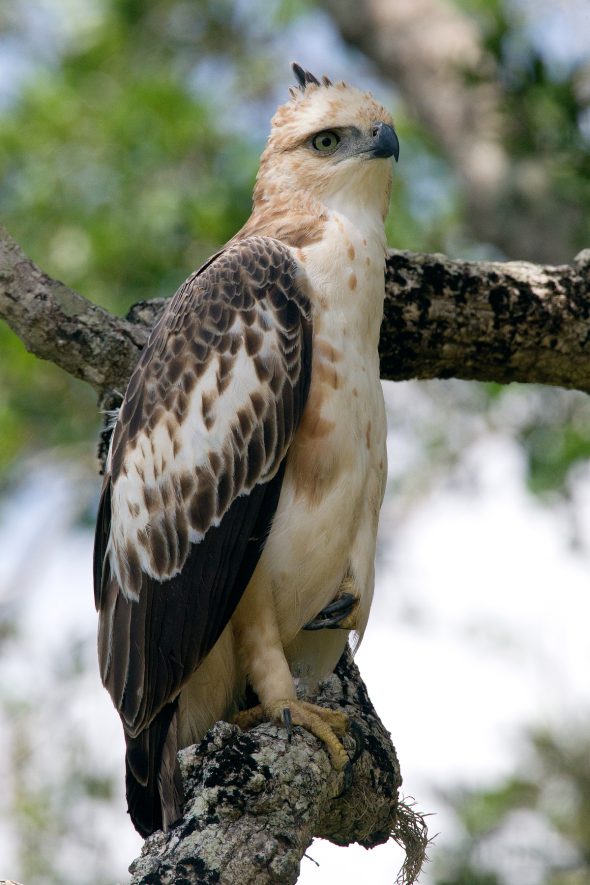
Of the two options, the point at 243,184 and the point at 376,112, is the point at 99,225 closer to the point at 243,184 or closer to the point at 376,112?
the point at 243,184

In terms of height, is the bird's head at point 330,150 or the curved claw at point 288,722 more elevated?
the bird's head at point 330,150

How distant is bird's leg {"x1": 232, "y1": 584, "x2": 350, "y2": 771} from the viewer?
403 centimetres

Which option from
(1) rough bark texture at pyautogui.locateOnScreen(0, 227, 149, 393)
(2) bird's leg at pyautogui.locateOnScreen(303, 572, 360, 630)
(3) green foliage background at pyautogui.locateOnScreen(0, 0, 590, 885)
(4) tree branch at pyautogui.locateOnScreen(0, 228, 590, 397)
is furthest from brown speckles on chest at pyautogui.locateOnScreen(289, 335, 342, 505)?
(3) green foliage background at pyautogui.locateOnScreen(0, 0, 590, 885)

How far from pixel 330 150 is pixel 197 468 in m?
1.45

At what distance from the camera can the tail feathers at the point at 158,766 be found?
402cm

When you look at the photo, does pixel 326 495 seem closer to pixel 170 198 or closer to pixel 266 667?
pixel 266 667

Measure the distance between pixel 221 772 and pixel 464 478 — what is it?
6.72m

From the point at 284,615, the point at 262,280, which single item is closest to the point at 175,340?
the point at 262,280

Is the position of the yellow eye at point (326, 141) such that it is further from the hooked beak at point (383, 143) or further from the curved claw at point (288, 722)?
the curved claw at point (288, 722)

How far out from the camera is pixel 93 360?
470cm

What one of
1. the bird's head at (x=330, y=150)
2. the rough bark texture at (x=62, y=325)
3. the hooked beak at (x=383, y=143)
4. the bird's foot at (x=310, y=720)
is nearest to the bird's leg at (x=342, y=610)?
the bird's foot at (x=310, y=720)

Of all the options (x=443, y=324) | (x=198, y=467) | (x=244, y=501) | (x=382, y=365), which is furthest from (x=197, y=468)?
(x=443, y=324)

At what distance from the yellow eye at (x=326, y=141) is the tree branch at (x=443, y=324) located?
51 cm

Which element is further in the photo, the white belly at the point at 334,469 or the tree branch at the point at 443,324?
the tree branch at the point at 443,324
